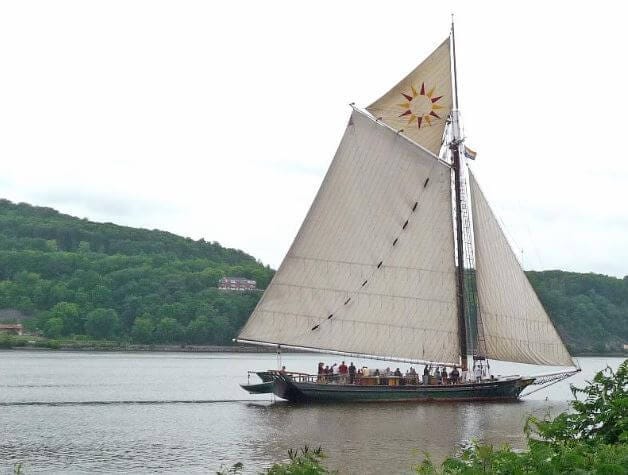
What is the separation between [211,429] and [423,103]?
933 inches

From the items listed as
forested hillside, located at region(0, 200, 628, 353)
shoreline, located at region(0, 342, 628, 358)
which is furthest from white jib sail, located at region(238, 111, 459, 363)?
shoreline, located at region(0, 342, 628, 358)

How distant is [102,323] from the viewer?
157m

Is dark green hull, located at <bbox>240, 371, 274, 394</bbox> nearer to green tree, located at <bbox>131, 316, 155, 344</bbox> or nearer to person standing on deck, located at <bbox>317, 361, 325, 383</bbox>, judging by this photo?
person standing on deck, located at <bbox>317, 361, 325, 383</bbox>

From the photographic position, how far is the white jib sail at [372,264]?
164 feet

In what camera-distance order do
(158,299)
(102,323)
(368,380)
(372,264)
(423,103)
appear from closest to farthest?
(372,264) → (368,380) → (423,103) → (102,323) → (158,299)

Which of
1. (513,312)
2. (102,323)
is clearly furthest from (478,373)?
(102,323)

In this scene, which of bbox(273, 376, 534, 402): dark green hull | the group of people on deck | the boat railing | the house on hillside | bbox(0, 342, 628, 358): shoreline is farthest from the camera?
the house on hillside

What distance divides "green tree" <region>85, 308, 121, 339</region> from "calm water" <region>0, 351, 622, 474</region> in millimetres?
92694

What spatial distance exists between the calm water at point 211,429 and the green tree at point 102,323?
92.7 m

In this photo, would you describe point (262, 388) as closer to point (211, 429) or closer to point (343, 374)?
point (343, 374)

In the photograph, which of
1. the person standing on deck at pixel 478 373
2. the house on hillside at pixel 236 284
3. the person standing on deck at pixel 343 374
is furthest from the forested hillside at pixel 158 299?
the person standing on deck at pixel 343 374

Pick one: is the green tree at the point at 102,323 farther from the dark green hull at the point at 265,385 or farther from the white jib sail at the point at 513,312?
the white jib sail at the point at 513,312

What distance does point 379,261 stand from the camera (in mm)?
51188

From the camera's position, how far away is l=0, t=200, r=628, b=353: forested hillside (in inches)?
6156
